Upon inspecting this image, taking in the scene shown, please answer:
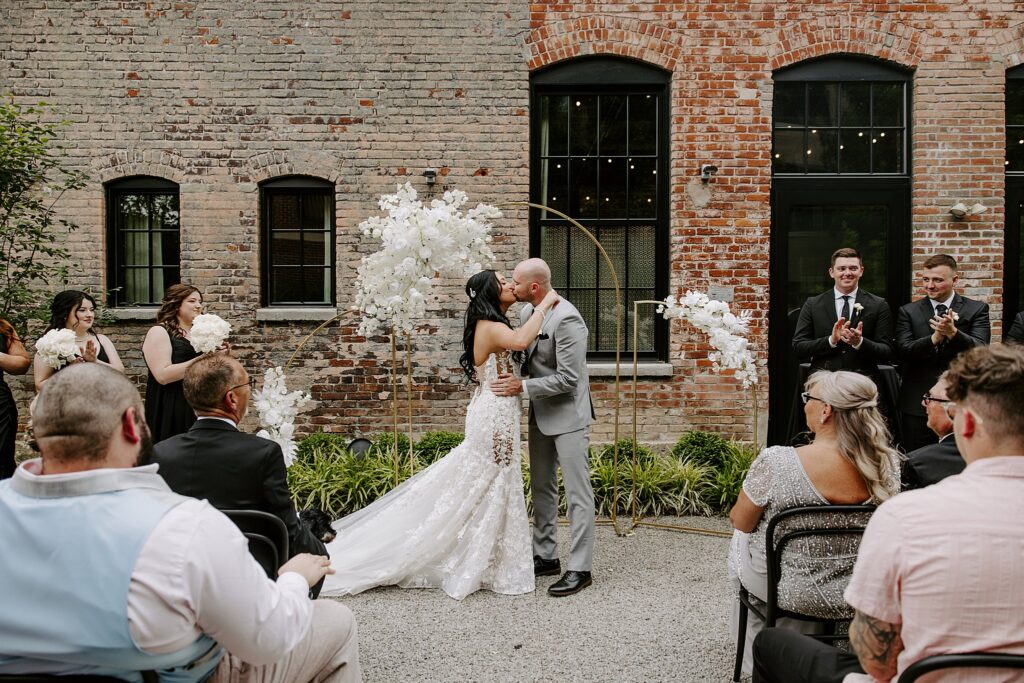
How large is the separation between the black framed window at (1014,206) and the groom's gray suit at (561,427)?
5.54 meters

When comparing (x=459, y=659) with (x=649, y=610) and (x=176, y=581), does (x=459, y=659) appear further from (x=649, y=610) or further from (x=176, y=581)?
(x=176, y=581)

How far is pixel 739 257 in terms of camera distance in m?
7.82

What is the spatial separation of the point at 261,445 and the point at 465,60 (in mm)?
5834

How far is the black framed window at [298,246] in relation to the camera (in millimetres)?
8117

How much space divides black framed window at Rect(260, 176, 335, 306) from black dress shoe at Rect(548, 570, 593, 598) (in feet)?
15.0

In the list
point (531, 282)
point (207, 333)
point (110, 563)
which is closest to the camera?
point (110, 563)

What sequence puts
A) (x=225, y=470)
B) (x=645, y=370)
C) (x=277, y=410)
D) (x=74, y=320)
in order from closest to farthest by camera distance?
(x=225, y=470) < (x=277, y=410) < (x=74, y=320) < (x=645, y=370)

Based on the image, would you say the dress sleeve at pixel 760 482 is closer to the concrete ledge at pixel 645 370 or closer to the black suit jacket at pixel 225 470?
the black suit jacket at pixel 225 470

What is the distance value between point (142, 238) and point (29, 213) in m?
1.06

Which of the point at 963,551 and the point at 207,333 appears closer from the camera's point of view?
the point at 963,551

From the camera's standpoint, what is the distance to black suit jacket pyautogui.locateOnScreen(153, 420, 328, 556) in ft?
9.81

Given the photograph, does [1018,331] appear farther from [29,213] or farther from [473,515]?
[29,213]

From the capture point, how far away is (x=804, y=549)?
2.97m

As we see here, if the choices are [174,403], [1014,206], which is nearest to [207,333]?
[174,403]
